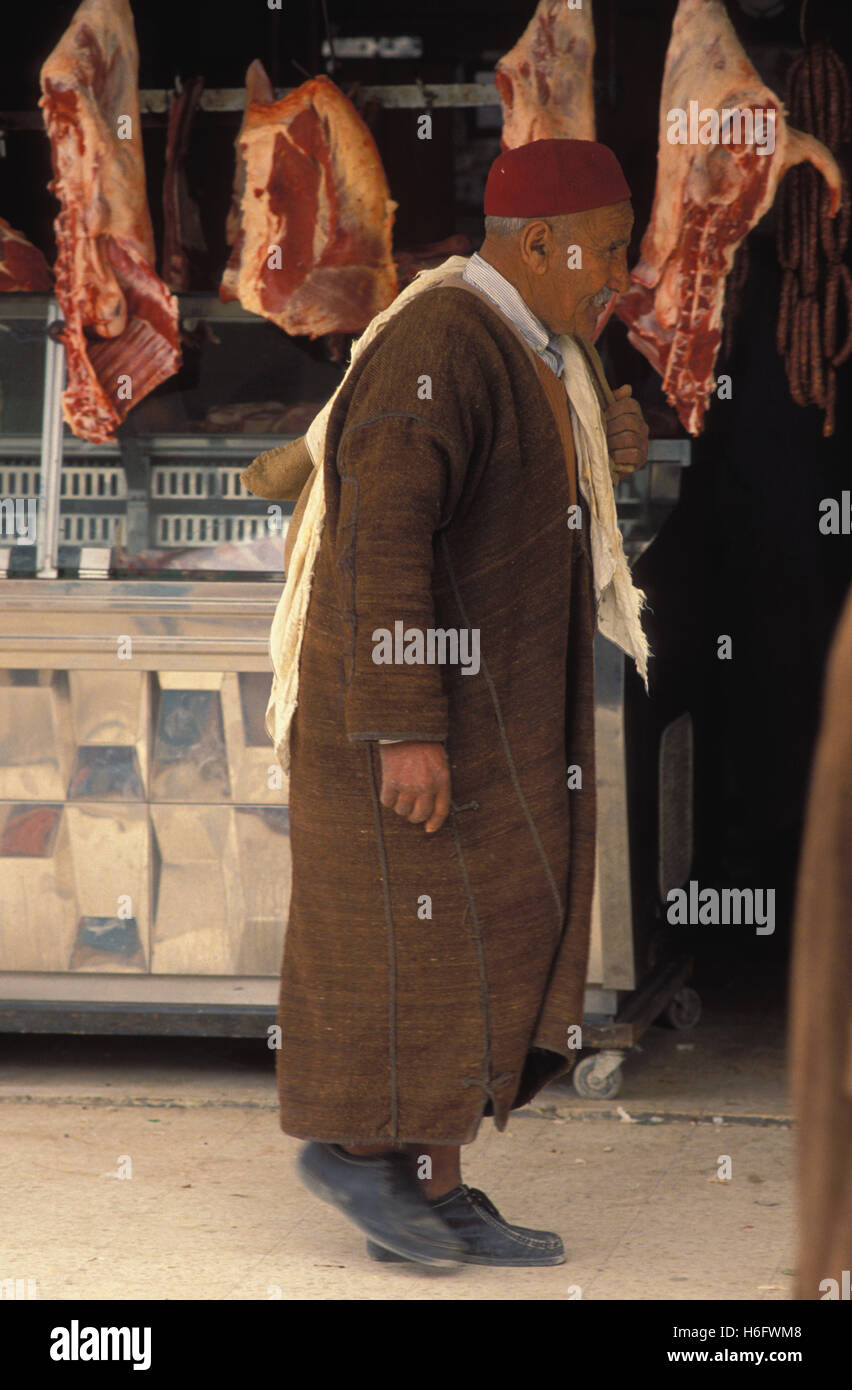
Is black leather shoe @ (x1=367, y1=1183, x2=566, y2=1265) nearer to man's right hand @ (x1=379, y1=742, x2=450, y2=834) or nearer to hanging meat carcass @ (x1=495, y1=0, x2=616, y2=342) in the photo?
man's right hand @ (x1=379, y1=742, x2=450, y2=834)

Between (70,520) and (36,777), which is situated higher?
(70,520)

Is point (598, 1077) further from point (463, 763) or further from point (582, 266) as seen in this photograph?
point (582, 266)

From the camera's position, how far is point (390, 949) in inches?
109

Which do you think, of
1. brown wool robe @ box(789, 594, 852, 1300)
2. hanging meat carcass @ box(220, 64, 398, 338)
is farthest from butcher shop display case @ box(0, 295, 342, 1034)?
brown wool robe @ box(789, 594, 852, 1300)

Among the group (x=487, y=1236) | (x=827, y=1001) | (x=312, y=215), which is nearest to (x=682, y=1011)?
(x=487, y=1236)

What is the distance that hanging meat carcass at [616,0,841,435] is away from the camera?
3.90 meters

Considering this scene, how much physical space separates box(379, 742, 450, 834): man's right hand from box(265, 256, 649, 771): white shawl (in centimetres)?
28

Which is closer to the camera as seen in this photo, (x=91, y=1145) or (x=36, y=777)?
(x=91, y=1145)

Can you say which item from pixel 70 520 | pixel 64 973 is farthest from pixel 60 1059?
pixel 70 520

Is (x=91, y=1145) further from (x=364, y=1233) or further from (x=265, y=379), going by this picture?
(x=265, y=379)

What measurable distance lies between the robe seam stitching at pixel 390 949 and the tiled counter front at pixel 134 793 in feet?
3.58

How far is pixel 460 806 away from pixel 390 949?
0.83ft
